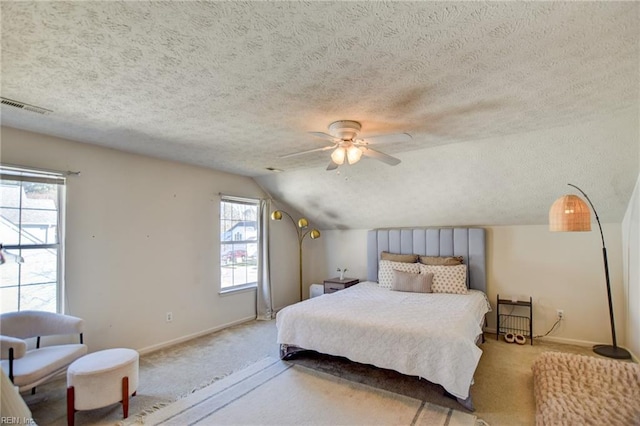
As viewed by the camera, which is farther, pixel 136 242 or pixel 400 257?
pixel 400 257

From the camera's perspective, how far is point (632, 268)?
361cm

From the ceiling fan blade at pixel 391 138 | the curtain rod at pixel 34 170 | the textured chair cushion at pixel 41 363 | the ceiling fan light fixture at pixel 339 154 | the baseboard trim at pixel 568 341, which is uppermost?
the ceiling fan blade at pixel 391 138

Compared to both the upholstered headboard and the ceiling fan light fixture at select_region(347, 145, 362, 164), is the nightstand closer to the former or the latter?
the upholstered headboard

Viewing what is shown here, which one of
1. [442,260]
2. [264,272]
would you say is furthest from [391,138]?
[264,272]

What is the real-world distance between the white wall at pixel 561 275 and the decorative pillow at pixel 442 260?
48 cm

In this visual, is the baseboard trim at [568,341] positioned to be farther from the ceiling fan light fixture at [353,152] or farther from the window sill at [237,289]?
the window sill at [237,289]

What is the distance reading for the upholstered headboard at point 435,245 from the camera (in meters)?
4.60

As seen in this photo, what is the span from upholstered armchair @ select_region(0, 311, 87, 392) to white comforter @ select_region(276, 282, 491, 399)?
192cm

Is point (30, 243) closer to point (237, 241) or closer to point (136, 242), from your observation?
point (136, 242)

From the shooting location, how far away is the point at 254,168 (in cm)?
475

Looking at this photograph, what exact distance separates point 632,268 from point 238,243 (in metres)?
5.11

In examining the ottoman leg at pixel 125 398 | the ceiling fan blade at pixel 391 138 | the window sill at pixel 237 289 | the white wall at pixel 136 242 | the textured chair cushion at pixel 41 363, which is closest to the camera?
the textured chair cushion at pixel 41 363

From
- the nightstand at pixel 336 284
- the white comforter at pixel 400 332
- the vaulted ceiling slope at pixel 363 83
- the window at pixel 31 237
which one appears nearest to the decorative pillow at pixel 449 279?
the white comforter at pixel 400 332

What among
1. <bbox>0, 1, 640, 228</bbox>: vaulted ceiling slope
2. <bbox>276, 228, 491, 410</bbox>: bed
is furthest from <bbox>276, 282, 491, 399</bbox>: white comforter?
<bbox>0, 1, 640, 228</bbox>: vaulted ceiling slope
